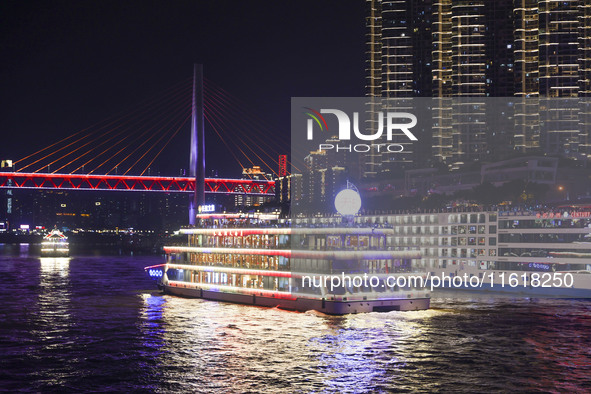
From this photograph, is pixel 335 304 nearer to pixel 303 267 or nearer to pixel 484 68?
pixel 303 267

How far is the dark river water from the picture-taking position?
22516 mm

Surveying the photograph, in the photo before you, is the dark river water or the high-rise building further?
the high-rise building

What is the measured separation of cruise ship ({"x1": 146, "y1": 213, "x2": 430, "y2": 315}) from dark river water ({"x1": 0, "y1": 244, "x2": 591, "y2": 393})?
83 cm

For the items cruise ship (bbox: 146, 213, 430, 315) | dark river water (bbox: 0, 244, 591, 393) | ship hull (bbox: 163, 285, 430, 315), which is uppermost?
cruise ship (bbox: 146, 213, 430, 315)

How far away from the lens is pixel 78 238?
188 m

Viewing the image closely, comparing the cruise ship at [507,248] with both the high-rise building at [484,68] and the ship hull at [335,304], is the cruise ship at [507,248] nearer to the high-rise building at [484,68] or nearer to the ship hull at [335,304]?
the ship hull at [335,304]

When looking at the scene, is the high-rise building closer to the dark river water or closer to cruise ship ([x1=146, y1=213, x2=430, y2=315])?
the dark river water

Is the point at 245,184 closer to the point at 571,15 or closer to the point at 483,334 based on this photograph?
the point at 571,15

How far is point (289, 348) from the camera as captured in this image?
27.4 meters

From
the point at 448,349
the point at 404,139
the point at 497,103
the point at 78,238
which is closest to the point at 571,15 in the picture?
the point at 497,103

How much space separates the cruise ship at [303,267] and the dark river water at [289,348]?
83 cm

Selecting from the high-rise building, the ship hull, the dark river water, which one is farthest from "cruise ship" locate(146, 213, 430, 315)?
the high-rise building

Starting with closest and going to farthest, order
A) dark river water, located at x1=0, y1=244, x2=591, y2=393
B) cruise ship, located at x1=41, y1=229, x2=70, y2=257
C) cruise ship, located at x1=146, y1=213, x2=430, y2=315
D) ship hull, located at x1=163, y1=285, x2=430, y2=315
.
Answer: dark river water, located at x1=0, y1=244, x2=591, y2=393, ship hull, located at x1=163, y1=285, x2=430, y2=315, cruise ship, located at x1=146, y1=213, x2=430, y2=315, cruise ship, located at x1=41, y1=229, x2=70, y2=257

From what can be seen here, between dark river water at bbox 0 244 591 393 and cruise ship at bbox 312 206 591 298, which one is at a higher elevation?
cruise ship at bbox 312 206 591 298
